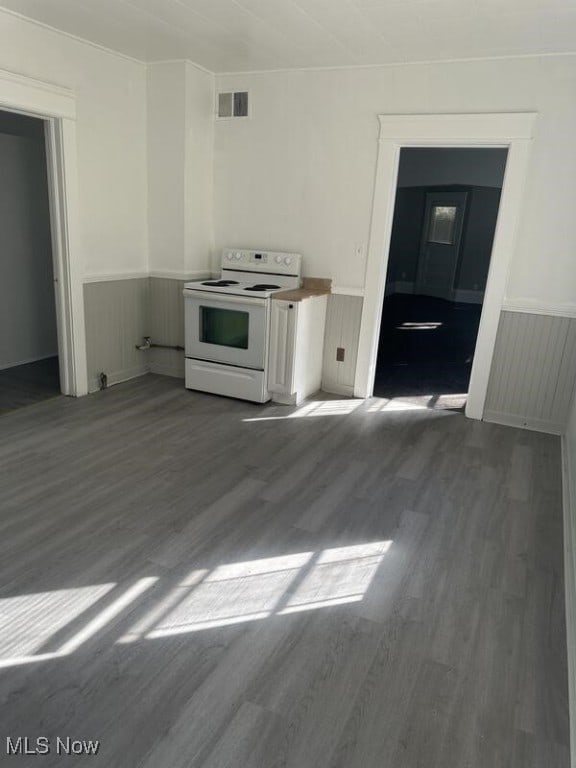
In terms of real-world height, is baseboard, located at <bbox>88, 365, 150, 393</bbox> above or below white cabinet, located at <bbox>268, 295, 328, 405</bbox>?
below

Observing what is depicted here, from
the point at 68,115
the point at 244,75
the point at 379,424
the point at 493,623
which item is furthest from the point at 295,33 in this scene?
the point at 493,623

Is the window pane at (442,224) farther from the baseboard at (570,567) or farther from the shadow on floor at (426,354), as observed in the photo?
the baseboard at (570,567)

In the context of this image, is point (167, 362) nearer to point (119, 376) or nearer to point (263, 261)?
point (119, 376)

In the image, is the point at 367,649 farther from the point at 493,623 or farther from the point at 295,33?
the point at 295,33

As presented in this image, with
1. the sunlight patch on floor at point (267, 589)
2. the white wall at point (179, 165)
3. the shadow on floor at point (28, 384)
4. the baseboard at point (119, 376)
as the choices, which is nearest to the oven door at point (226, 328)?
the white wall at point (179, 165)

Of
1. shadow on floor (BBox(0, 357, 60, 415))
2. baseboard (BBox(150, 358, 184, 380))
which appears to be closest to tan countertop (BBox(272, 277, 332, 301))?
baseboard (BBox(150, 358, 184, 380))

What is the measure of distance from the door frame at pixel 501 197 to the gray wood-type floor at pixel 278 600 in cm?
87

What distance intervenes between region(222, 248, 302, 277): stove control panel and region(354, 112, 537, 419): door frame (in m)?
0.60

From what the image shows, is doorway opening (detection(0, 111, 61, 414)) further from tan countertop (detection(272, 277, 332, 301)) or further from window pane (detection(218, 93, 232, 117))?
tan countertop (detection(272, 277, 332, 301))

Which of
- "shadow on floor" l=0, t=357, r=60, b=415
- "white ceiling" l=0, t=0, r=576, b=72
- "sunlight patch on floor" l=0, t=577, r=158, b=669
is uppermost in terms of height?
"white ceiling" l=0, t=0, r=576, b=72

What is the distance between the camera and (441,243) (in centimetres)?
1033

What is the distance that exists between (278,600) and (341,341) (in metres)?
2.68

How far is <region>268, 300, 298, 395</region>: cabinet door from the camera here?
3857mm

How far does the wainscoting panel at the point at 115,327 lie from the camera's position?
4090 millimetres
